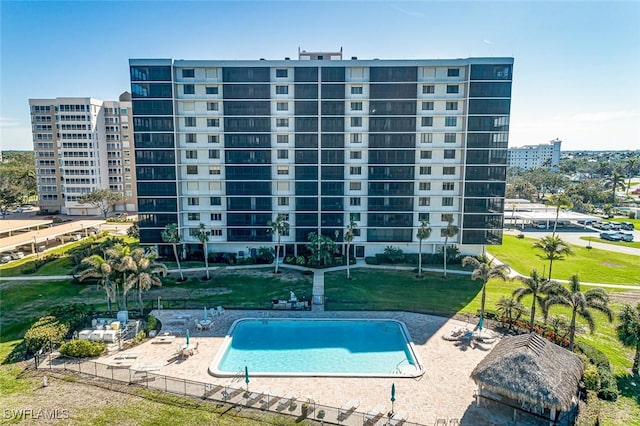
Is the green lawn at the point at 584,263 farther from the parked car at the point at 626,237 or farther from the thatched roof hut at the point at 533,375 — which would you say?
the thatched roof hut at the point at 533,375

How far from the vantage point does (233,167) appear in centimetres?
5631

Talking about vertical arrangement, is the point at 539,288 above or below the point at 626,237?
above

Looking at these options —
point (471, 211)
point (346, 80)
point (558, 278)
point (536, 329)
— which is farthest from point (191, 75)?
A: point (558, 278)

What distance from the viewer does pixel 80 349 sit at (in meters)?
28.9

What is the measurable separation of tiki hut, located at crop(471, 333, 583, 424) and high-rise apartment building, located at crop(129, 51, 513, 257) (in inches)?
1301

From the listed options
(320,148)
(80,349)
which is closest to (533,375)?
(80,349)

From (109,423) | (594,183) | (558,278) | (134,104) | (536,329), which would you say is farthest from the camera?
(594,183)

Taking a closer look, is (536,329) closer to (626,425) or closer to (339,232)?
(626,425)

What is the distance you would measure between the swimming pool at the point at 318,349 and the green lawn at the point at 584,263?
1148 inches

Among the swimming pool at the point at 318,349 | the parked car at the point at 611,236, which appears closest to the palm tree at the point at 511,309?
the swimming pool at the point at 318,349

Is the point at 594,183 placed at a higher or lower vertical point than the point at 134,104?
lower

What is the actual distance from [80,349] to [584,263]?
206 ft

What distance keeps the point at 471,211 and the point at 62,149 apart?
9567cm

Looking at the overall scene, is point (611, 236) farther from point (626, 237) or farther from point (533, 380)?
point (533, 380)
